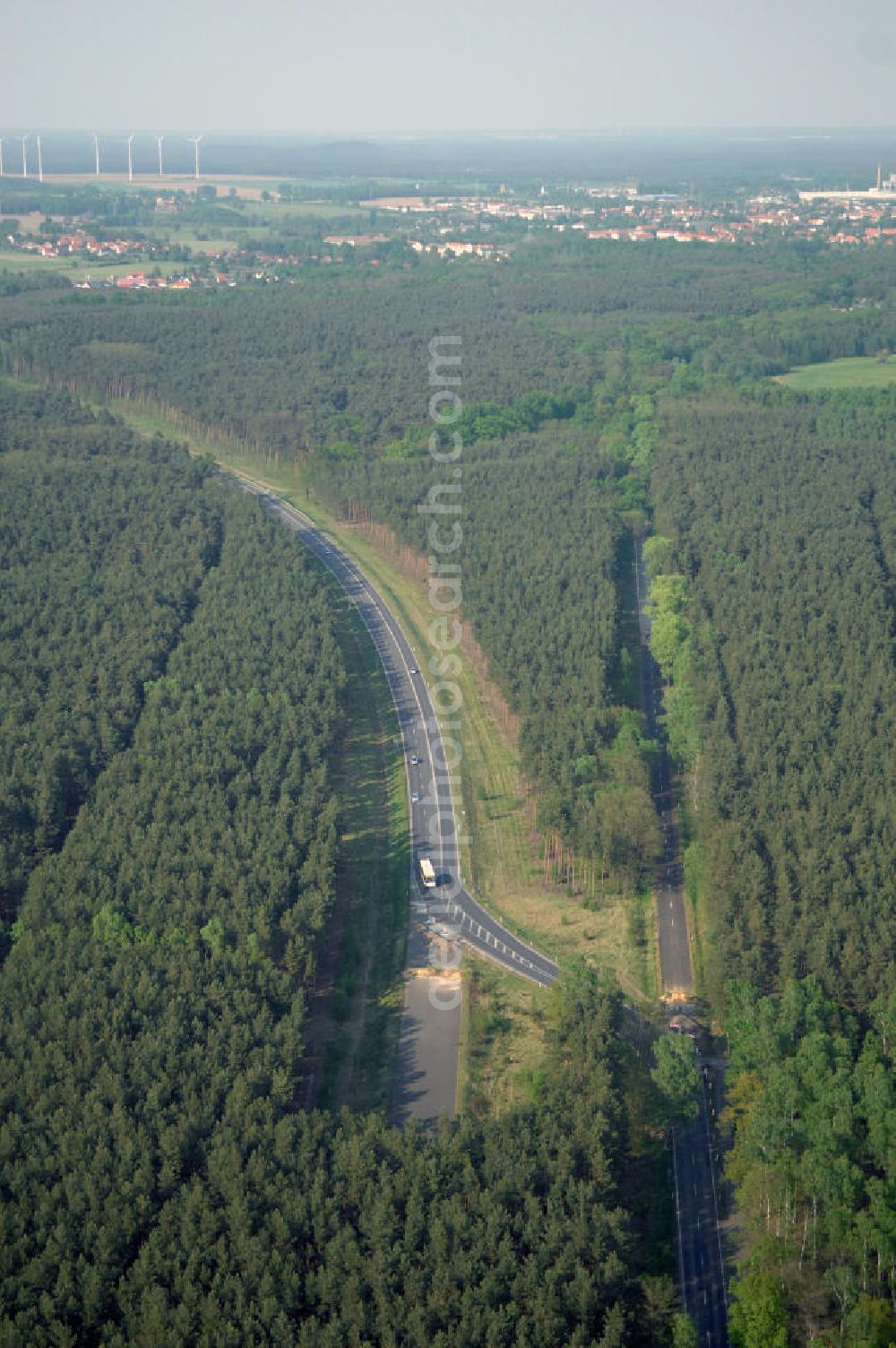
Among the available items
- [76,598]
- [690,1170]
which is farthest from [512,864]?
[76,598]

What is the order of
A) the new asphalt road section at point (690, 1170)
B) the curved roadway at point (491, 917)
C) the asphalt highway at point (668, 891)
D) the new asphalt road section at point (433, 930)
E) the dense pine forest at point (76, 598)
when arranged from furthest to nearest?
1. the dense pine forest at point (76, 598)
2. the asphalt highway at point (668, 891)
3. the new asphalt road section at point (433, 930)
4. the curved roadway at point (491, 917)
5. the new asphalt road section at point (690, 1170)

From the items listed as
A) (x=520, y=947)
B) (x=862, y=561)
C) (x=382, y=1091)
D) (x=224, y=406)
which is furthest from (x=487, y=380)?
(x=382, y=1091)

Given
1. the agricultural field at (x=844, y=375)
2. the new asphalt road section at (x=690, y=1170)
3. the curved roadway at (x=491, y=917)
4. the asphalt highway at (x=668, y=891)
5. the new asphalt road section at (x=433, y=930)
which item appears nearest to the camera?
the new asphalt road section at (x=690, y=1170)

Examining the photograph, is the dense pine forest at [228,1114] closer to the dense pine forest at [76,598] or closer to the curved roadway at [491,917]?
the dense pine forest at [76,598]

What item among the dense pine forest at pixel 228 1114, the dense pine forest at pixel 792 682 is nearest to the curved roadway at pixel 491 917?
the dense pine forest at pixel 228 1114

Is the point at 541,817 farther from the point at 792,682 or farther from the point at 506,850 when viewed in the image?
the point at 792,682

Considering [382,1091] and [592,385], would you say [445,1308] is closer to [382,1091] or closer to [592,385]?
[382,1091]

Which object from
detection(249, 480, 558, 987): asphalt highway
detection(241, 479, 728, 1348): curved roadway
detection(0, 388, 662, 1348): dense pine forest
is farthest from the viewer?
detection(249, 480, 558, 987): asphalt highway

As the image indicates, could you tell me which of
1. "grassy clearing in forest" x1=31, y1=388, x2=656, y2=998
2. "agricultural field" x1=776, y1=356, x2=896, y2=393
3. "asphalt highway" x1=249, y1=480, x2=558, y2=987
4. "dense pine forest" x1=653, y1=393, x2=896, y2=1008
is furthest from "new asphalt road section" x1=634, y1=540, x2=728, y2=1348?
"agricultural field" x1=776, y1=356, x2=896, y2=393

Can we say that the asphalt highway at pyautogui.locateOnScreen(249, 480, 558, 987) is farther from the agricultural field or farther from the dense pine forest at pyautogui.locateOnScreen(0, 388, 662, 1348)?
the agricultural field
